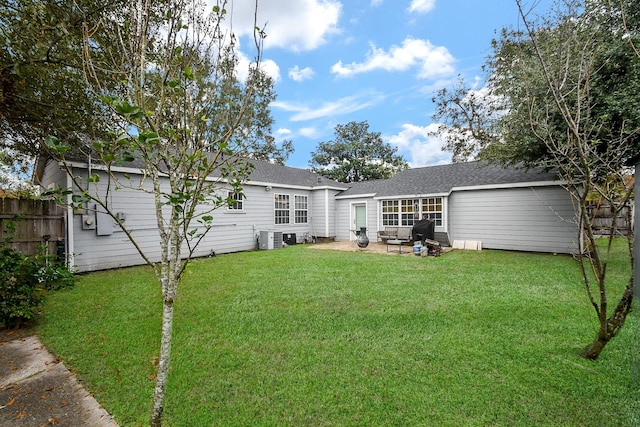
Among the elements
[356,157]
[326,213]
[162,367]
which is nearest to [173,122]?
[162,367]

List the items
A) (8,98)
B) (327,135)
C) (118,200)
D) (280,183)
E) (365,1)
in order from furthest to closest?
(327,135) < (280,183) < (365,1) < (118,200) < (8,98)

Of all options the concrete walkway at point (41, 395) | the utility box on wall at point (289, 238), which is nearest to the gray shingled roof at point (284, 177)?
the utility box on wall at point (289, 238)

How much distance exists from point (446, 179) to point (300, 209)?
7068 mm

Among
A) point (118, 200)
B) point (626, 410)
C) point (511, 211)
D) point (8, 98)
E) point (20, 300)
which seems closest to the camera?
point (626, 410)

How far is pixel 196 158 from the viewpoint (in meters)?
1.78

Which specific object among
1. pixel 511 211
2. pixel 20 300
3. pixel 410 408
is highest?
pixel 511 211

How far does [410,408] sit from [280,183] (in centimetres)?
1167

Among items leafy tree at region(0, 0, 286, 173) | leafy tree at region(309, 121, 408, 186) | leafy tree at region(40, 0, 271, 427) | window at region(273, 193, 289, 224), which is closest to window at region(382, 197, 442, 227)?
window at region(273, 193, 289, 224)

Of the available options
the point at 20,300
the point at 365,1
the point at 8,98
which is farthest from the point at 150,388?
the point at 365,1

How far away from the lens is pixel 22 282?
4004 millimetres

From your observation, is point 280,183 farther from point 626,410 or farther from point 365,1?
point 626,410

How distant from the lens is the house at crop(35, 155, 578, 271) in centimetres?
810

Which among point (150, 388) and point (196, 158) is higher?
point (196, 158)

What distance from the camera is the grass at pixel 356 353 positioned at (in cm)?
225
